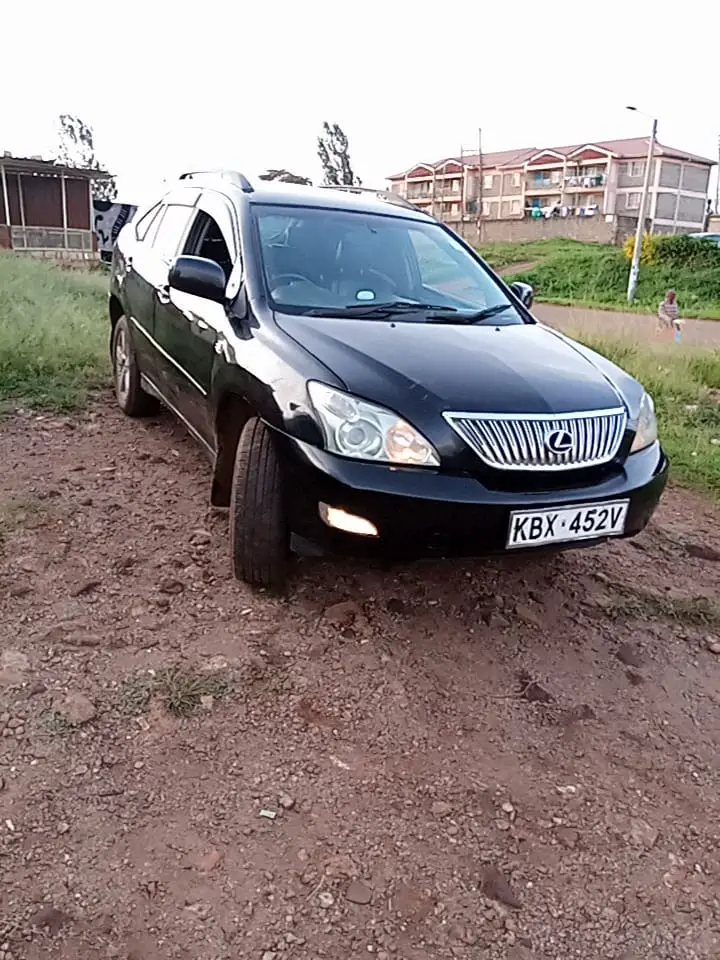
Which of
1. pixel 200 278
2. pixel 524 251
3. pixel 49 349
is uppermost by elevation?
pixel 200 278

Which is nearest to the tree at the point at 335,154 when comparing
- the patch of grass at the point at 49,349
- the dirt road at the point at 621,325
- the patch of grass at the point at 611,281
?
the patch of grass at the point at 611,281

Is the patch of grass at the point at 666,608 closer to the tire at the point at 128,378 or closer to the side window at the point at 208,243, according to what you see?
the side window at the point at 208,243

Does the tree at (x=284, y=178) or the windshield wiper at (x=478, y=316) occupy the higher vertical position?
the tree at (x=284, y=178)

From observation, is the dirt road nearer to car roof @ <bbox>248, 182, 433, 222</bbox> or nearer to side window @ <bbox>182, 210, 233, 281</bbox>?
car roof @ <bbox>248, 182, 433, 222</bbox>

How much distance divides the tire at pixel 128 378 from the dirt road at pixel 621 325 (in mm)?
4061

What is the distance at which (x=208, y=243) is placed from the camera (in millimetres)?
3967

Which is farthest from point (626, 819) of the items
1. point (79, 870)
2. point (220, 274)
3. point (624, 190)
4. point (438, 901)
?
point (624, 190)

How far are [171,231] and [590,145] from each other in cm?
6939

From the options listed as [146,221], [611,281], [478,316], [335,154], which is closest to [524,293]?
[478,316]

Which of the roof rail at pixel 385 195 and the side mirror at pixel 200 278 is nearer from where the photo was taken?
the side mirror at pixel 200 278

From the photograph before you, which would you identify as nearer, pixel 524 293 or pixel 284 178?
pixel 524 293

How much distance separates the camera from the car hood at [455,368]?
8.95 ft

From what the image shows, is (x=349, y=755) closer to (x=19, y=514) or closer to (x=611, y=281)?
(x=19, y=514)

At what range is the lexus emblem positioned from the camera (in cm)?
273
